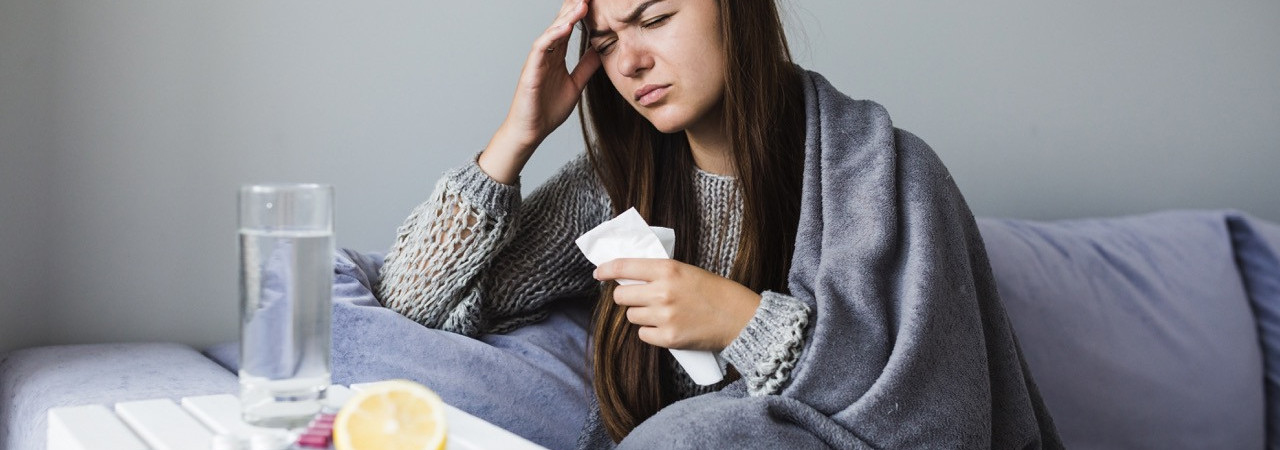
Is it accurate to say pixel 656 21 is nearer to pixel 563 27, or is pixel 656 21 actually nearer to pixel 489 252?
pixel 563 27

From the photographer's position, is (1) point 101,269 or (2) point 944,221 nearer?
(2) point 944,221

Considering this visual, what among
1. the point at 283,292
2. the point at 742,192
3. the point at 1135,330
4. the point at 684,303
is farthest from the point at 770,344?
the point at 1135,330

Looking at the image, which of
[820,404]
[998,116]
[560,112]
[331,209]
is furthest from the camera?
[998,116]

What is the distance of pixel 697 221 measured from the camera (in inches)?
52.4

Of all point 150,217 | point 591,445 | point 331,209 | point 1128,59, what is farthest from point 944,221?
point 1128,59

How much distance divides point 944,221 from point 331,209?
0.67 meters

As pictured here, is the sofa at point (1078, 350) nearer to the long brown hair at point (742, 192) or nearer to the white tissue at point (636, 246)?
the long brown hair at point (742, 192)

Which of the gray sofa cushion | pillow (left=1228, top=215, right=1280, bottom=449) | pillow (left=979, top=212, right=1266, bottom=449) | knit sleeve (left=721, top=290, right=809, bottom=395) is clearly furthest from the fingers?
pillow (left=1228, top=215, right=1280, bottom=449)

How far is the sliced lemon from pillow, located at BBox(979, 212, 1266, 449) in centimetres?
112

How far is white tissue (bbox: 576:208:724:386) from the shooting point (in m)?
1.11

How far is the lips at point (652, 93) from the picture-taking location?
1.20 m

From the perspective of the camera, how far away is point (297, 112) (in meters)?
1.47

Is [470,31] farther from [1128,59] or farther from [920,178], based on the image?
[1128,59]

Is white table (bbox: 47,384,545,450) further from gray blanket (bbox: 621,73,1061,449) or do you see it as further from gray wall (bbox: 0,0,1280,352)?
gray wall (bbox: 0,0,1280,352)
